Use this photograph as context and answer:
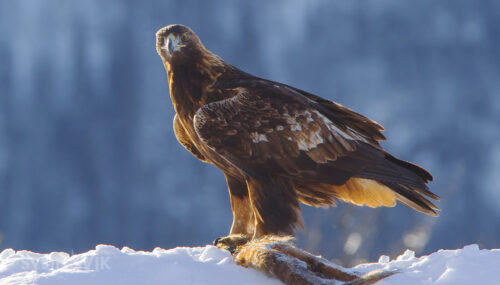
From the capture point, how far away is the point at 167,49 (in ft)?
24.2

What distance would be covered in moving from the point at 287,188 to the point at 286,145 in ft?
1.23

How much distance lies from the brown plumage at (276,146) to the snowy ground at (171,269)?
1.73 meters

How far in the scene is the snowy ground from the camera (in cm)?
451

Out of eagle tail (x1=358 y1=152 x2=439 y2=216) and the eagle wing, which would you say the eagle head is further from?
eagle tail (x1=358 y1=152 x2=439 y2=216)

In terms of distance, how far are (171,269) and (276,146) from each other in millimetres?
2442

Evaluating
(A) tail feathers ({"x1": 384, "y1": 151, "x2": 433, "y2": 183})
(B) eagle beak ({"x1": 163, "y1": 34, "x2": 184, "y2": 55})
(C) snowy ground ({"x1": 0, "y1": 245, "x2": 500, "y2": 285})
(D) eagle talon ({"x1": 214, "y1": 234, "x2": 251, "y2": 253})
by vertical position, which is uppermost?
(B) eagle beak ({"x1": 163, "y1": 34, "x2": 184, "y2": 55})

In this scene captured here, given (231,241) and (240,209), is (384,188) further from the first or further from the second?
(231,241)

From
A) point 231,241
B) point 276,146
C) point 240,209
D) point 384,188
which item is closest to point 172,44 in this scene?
point 276,146

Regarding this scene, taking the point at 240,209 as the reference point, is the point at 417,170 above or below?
above

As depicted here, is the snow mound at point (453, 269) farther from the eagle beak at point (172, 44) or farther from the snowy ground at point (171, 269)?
the eagle beak at point (172, 44)

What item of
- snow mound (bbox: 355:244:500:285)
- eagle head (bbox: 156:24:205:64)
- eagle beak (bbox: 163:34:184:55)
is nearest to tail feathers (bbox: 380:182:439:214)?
snow mound (bbox: 355:244:500:285)

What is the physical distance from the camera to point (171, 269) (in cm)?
468

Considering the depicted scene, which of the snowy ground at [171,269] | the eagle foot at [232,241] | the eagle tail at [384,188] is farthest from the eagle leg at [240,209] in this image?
the snowy ground at [171,269]

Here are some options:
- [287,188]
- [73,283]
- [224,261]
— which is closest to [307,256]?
[224,261]
